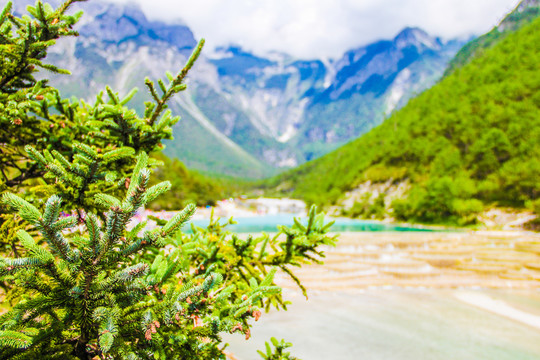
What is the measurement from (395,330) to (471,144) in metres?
84.3

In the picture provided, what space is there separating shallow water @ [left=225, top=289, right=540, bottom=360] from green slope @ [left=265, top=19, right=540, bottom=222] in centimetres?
4977

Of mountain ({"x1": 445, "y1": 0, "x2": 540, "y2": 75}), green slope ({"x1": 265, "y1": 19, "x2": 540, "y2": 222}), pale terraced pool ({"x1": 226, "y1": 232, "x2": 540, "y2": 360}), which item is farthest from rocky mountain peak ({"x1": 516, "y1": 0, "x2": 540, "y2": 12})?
pale terraced pool ({"x1": 226, "y1": 232, "x2": 540, "y2": 360})

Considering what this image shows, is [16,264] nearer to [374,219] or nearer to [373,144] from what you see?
[374,219]

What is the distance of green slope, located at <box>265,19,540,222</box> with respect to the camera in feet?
194

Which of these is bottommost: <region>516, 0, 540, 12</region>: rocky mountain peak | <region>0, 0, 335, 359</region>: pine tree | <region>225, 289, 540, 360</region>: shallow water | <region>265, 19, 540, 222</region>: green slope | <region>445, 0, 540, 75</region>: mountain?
<region>225, 289, 540, 360</region>: shallow water

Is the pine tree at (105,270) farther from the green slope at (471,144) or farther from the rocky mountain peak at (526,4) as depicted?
the rocky mountain peak at (526,4)

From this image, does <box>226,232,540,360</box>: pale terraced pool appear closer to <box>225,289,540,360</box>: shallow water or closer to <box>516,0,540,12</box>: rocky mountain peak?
<box>225,289,540,360</box>: shallow water

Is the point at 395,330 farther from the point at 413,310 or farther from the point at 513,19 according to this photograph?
the point at 513,19

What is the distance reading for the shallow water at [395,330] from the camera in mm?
8969

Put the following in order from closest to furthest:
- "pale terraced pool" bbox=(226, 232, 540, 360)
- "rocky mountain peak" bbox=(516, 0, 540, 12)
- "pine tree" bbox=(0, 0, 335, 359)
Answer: "pine tree" bbox=(0, 0, 335, 359) < "pale terraced pool" bbox=(226, 232, 540, 360) < "rocky mountain peak" bbox=(516, 0, 540, 12)

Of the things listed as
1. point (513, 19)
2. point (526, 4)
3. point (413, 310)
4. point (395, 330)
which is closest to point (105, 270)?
point (395, 330)

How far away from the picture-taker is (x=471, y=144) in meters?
79.1

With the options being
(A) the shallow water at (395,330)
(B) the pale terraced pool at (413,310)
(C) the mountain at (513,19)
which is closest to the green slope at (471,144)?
(B) the pale terraced pool at (413,310)

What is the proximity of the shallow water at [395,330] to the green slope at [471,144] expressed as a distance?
49.8 metres
